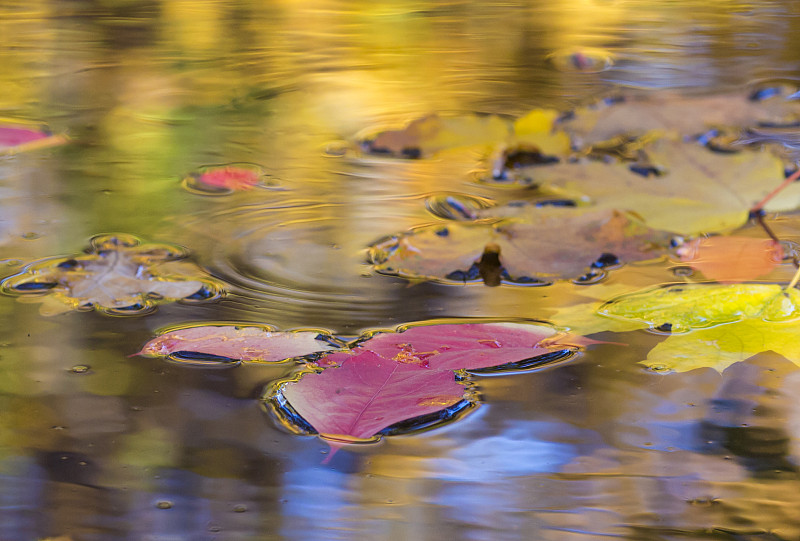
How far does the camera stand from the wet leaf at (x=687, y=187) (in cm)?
89

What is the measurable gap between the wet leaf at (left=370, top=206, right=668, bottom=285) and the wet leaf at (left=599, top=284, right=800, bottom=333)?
0.09 m

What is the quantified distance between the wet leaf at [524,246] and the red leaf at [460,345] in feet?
0.39

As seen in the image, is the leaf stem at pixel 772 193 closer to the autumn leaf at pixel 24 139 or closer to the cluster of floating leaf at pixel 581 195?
the cluster of floating leaf at pixel 581 195

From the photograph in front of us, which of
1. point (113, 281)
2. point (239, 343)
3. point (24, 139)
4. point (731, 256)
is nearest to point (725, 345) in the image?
point (731, 256)

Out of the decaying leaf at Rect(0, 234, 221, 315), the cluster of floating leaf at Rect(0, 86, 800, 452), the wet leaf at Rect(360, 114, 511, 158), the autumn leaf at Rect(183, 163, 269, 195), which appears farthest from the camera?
the wet leaf at Rect(360, 114, 511, 158)

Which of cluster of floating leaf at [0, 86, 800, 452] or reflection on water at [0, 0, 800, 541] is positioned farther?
cluster of floating leaf at [0, 86, 800, 452]

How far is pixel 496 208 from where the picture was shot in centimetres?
99

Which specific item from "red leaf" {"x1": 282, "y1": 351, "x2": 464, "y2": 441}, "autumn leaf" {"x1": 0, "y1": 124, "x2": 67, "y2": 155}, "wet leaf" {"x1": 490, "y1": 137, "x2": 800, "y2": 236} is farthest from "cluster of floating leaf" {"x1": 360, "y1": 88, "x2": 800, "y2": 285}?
A: "autumn leaf" {"x1": 0, "y1": 124, "x2": 67, "y2": 155}

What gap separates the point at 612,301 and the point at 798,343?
6.4 inches

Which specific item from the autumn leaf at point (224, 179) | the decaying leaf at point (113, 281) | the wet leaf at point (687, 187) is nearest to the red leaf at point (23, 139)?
the autumn leaf at point (224, 179)

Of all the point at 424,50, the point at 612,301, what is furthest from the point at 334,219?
the point at 424,50

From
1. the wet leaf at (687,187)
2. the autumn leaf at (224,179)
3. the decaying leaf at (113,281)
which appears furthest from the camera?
the autumn leaf at (224,179)

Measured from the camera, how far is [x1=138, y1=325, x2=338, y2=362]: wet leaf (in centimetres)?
67

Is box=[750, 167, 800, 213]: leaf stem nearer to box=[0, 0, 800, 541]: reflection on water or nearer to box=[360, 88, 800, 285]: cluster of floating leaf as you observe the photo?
box=[360, 88, 800, 285]: cluster of floating leaf
